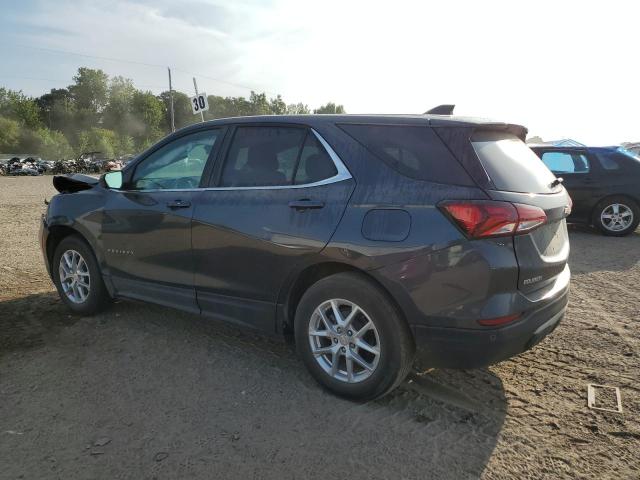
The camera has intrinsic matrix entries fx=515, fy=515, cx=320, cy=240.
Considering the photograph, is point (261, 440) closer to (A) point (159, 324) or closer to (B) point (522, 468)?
(B) point (522, 468)

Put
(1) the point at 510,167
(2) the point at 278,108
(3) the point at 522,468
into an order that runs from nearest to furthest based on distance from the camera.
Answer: (3) the point at 522,468
(1) the point at 510,167
(2) the point at 278,108

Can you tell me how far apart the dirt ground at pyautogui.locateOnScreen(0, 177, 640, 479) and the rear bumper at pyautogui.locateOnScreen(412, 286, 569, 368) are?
→ 39 centimetres

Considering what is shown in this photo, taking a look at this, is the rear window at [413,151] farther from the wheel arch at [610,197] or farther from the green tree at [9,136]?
the green tree at [9,136]

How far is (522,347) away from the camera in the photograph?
9.30ft

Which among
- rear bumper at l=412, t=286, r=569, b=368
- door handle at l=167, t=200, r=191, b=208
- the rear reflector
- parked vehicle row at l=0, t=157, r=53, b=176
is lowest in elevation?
parked vehicle row at l=0, t=157, r=53, b=176

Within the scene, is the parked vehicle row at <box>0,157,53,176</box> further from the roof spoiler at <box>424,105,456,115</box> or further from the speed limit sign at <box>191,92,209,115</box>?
the roof spoiler at <box>424,105,456,115</box>

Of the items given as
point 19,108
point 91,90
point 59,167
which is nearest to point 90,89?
point 91,90

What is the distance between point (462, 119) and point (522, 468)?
1.89 m

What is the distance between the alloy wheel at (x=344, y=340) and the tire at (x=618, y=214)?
297 inches

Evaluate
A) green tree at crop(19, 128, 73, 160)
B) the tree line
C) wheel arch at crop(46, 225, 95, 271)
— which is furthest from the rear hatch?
green tree at crop(19, 128, 73, 160)

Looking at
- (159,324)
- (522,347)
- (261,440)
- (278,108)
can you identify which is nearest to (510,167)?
(522,347)

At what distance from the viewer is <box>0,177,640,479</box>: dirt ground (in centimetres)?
254

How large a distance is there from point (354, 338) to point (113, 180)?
2664 millimetres

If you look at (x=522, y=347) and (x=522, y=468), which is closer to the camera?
(x=522, y=468)
